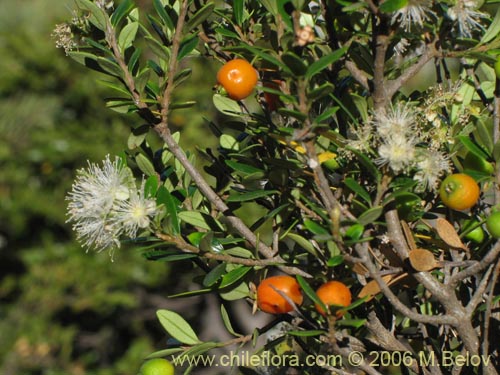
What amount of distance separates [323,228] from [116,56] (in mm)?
333

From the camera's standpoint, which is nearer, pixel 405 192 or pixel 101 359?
pixel 405 192

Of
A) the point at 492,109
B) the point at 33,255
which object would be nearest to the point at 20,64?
the point at 33,255

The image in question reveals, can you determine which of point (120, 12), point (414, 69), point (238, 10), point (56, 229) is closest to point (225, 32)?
point (238, 10)

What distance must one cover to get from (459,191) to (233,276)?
0.29 meters

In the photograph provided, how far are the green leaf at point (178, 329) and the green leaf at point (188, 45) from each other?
1.20ft

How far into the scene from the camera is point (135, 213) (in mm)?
770

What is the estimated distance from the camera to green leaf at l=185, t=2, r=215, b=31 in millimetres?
767

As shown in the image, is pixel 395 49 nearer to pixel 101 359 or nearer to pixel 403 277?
pixel 403 277

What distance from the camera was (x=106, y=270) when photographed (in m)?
2.64

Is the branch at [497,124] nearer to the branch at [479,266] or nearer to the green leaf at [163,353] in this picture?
the branch at [479,266]

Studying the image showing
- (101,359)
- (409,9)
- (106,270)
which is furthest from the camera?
(101,359)

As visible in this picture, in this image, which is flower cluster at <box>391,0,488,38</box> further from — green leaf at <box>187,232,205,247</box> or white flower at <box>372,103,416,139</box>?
green leaf at <box>187,232,205,247</box>

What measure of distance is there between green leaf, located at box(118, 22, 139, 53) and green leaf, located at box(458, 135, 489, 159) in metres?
0.42

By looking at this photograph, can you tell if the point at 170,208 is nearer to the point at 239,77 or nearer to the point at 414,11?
the point at 239,77
